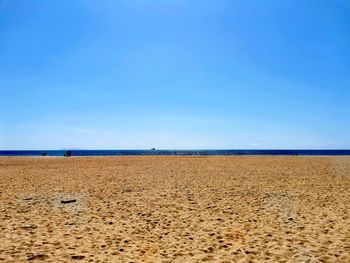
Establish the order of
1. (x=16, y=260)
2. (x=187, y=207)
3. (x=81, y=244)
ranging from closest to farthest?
1. (x=16, y=260)
2. (x=81, y=244)
3. (x=187, y=207)

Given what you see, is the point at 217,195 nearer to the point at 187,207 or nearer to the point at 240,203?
the point at 240,203

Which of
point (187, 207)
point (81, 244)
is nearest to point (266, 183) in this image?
point (187, 207)

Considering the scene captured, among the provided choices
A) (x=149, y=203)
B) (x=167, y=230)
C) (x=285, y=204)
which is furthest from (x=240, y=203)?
(x=167, y=230)

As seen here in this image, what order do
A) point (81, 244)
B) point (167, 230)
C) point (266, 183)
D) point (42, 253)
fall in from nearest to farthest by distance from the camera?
1. point (42, 253)
2. point (81, 244)
3. point (167, 230)
4. point (266, 183)

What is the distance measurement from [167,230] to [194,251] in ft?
6.17

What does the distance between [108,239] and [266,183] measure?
1265 cm

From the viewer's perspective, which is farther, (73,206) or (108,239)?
(73,206)

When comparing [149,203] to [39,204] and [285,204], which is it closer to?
[39,204]

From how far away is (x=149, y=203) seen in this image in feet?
42.5

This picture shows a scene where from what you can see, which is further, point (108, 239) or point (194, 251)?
point (108, 239)

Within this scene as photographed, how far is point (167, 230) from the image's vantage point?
923cm

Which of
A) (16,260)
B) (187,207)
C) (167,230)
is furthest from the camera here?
(187,207)

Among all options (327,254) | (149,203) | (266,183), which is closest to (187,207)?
(149,203)

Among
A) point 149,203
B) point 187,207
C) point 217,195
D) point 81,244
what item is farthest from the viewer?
point 217,195
